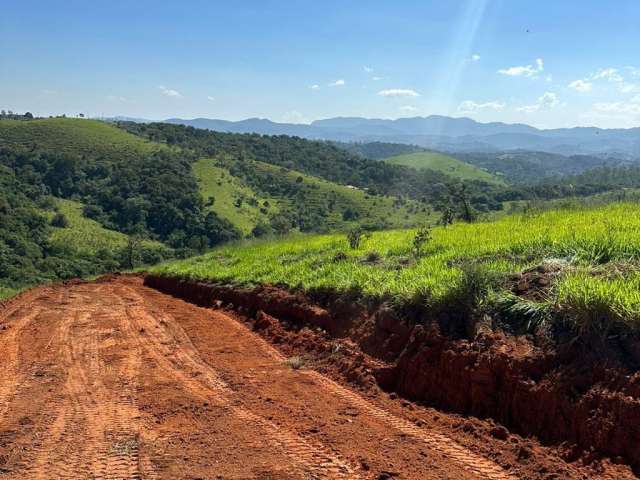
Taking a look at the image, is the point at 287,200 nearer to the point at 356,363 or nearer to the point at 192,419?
the point at 356,363

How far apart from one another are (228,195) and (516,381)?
3351 inches

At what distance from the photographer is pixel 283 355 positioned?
26.8ft

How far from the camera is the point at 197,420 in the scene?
18.9ft

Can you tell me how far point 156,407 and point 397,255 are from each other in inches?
239

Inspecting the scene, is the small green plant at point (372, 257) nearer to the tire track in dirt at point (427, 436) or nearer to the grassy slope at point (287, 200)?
the tire track in dirt at point (427, 436)

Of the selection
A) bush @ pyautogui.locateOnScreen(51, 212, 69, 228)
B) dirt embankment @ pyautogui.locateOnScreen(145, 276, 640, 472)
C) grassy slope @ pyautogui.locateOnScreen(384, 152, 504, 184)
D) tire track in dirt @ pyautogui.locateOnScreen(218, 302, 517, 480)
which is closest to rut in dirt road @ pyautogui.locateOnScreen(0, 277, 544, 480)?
tire track in dirt @ pyautogui.locateOnScreen(218, 302, 517, 480)

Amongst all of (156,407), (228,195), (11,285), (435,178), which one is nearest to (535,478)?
(156,407)

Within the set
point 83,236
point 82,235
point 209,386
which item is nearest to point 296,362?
point 209,386

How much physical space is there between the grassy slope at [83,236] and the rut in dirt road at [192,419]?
5415cm

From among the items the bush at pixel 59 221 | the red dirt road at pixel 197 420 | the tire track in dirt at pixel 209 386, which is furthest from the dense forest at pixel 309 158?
the red dirt road at pixel 197 420

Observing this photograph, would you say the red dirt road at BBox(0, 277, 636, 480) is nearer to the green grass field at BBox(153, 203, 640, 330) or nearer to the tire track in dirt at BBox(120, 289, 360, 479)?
the tire track in dirt at BBox(120, 289, 360, 479)

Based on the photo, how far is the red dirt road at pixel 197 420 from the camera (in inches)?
182

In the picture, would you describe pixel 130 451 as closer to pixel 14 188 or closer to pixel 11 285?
pixel 11 285

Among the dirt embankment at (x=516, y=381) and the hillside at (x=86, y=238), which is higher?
the dirt embankment at (x=516, y=381)
